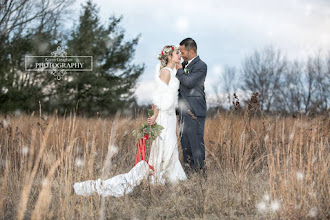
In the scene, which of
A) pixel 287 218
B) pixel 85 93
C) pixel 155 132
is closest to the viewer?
pixel 287 218

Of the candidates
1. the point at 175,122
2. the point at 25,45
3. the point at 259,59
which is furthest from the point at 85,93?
the point at 259,59

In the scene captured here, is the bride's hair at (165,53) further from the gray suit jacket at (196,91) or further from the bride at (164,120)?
the gray suit jacket at (196,91)

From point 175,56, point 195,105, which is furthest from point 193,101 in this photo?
point 175,56

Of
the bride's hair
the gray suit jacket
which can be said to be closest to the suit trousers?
the gray suit jacket

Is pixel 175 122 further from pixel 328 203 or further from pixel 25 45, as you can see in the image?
pixel 25 45

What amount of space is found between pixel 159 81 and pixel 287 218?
2314mm

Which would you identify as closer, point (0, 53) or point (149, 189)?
point (149, 189)

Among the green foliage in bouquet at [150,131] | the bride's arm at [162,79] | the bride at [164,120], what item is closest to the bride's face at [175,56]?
the bride at [164,120]

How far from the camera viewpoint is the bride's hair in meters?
4.59

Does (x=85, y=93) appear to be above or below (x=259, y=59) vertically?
below

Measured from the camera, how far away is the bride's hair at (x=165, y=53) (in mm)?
4590

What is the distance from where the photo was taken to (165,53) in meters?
4.60

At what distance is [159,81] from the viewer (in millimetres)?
4488

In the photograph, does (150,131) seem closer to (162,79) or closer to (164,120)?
(164,120)
